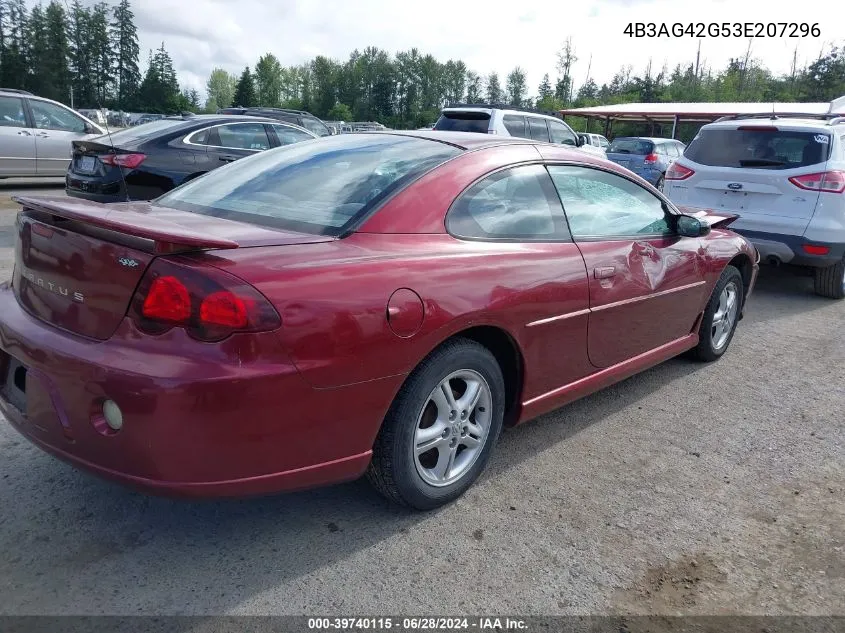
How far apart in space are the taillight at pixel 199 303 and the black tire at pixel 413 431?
2.10 ft

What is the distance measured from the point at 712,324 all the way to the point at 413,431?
9.36 feet

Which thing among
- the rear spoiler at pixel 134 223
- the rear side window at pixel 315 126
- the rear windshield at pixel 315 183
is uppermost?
the rear side window at pixel 315 126

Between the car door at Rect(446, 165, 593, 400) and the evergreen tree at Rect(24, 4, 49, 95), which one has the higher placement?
the evergreen tree at Rect(24, 4, 49, 95)

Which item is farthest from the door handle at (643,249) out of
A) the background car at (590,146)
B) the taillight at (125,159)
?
the taillight at (125,159)

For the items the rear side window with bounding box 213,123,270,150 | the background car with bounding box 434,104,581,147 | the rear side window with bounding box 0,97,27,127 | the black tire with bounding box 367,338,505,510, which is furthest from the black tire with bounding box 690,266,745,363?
the rear side window with bounding box 0,97,27,127

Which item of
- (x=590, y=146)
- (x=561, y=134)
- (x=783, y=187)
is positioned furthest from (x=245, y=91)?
(x=783, y=187)

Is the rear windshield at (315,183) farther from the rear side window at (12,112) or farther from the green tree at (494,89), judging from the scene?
the green tree at (494,89)

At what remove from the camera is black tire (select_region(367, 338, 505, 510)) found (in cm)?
254

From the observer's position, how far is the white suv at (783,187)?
21.0ft

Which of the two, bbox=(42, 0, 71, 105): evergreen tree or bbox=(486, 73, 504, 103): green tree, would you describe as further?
bbox=(486, 73, 504, 103): green tree

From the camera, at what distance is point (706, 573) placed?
8.23 ft

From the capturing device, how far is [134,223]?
87.4 inches

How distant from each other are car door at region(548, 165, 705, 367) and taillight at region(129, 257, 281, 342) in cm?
175

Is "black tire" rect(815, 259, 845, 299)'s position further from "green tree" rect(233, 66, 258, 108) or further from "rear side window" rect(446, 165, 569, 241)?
"green tree" rect(233, 66, 258, 108)
